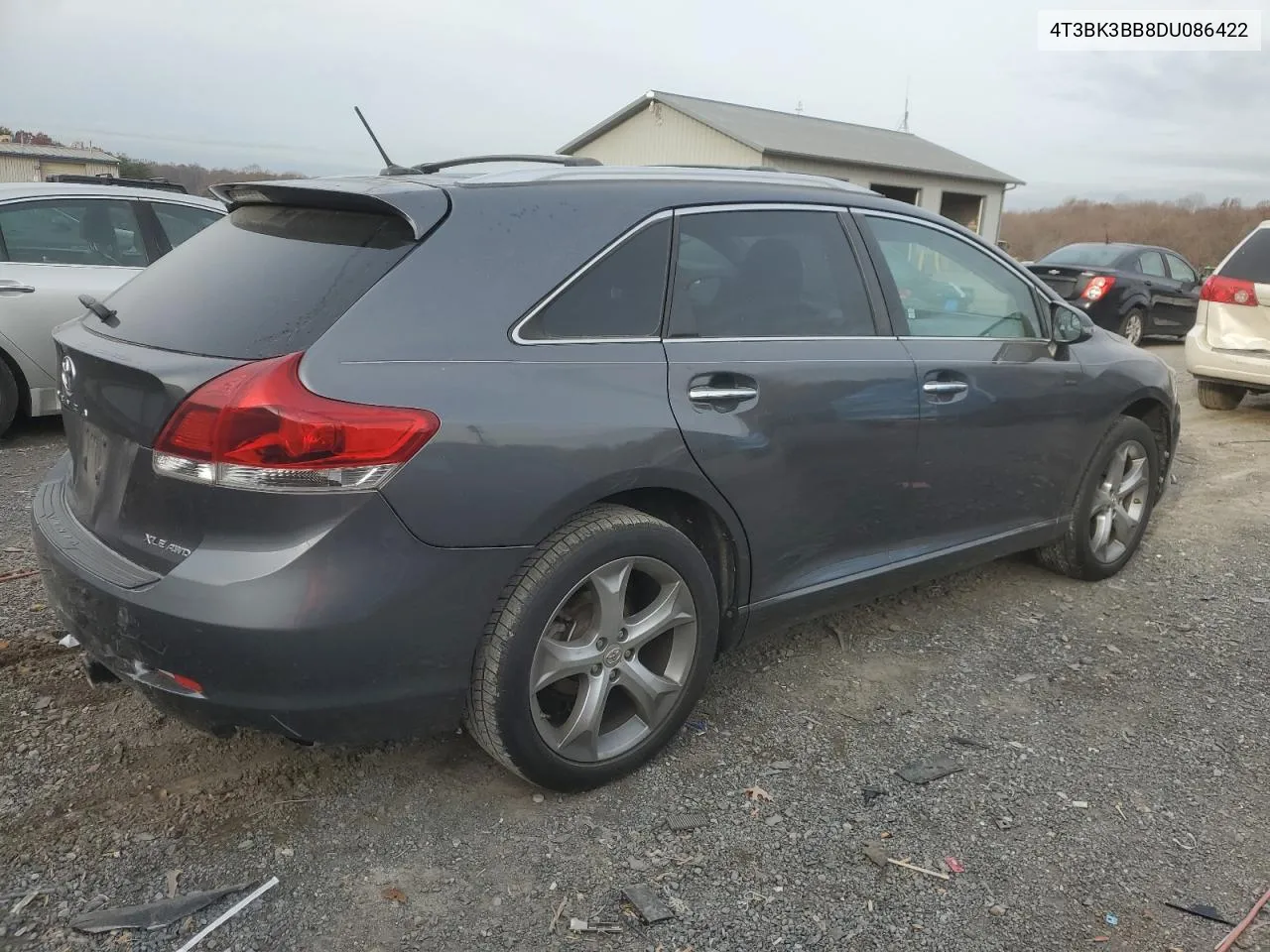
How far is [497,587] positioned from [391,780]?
775mm

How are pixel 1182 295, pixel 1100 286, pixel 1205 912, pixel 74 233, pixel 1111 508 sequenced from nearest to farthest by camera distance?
pixel 1205 912 < pixel 1111 508 < pixel 74 233 < pixel 1100 286 < pixel 1182 295

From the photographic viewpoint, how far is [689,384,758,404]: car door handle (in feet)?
8.91

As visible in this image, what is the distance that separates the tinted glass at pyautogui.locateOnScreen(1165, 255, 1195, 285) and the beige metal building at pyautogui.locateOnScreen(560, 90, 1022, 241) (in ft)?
28.0

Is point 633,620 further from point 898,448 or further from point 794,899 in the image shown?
point 898,448

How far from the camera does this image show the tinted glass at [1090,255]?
44.1 ft

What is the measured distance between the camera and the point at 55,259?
630 centimetres

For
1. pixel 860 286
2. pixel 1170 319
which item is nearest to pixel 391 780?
pixel 860 286

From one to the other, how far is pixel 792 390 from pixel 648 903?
1.47m

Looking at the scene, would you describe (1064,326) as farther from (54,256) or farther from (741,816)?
(54,256)

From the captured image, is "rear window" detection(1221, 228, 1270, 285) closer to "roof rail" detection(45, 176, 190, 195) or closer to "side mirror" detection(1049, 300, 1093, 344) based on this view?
"side mirror" detection(1049, 300, 1093, 344)

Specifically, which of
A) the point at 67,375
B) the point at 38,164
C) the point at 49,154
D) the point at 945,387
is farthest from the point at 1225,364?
the point at 49,154

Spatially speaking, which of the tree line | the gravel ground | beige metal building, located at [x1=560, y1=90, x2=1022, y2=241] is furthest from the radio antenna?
the tree line

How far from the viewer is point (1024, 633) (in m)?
3.91

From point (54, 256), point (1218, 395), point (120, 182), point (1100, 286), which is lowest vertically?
point (1218, 395)
